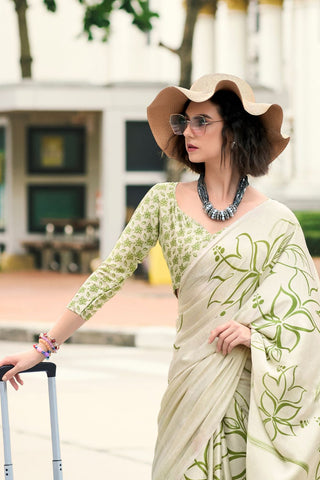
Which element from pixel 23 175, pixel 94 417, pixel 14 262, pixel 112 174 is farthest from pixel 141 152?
pixel 94 417

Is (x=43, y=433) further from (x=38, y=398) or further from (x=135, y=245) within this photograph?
(x=135, y=245)

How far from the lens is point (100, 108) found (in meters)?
20.3

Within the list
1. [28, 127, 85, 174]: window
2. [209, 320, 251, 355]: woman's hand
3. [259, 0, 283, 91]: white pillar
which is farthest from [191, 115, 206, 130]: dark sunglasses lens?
[259, 0, 283, 91]: white pillar

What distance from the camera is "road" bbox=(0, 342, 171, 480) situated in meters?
6.63

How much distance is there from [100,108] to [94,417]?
497 inches

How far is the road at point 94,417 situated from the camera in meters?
6.63

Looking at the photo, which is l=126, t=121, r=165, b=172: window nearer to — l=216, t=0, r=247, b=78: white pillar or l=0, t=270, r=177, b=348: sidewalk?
l=0, t=270, r=177, b=348: sidewalk

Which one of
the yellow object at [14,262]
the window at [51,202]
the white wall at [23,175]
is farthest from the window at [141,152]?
the yellow object at [14,262]

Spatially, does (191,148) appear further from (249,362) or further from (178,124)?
(249,362)

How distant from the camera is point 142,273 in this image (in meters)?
21.5

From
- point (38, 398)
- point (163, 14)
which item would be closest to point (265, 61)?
point (163, 14)

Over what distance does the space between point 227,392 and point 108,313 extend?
10987 millimetres

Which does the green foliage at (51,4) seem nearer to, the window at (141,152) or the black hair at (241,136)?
the window at (141,152)

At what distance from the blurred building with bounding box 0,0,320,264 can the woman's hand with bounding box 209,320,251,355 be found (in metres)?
14.6
